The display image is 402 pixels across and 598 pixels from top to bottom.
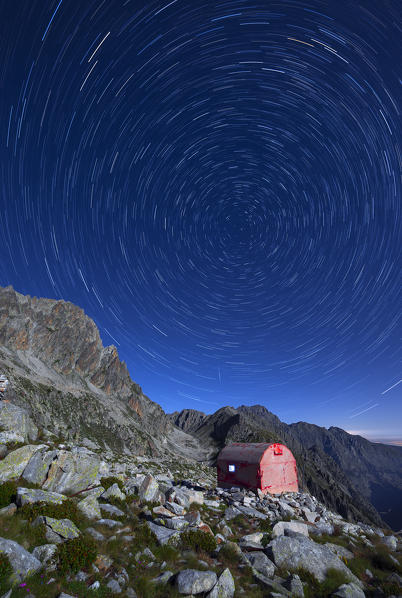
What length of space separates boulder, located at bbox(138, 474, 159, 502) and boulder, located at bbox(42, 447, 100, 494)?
2.38m

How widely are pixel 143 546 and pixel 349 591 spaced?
20.7 ft

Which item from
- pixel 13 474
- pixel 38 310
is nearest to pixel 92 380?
pixel 38 310

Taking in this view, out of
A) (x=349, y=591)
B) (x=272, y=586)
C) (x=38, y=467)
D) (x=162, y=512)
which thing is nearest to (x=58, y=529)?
(x=38, y=467)

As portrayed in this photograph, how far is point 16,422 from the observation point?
1482 centimetres

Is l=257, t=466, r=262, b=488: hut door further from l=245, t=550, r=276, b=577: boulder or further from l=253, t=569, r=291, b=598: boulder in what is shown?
l=253, t=569, r=291, b=598: boulder

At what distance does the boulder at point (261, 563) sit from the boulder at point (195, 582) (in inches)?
84.9

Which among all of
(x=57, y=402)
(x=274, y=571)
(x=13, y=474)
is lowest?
(x=274, y=571)

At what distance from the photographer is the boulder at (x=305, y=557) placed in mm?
8633

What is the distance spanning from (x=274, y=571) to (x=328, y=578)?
1711 millimetres

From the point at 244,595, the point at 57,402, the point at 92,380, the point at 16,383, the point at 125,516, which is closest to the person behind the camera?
the point at 244,595

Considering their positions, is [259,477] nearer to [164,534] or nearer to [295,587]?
[164,534]

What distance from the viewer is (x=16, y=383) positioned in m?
85.9

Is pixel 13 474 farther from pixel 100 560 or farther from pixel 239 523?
pixel 239 523

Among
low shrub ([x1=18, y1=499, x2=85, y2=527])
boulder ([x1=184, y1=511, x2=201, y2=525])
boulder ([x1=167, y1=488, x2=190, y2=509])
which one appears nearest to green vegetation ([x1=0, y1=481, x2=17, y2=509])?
low shrub ([x1=18, y1=499, x2=85, y2=527])
